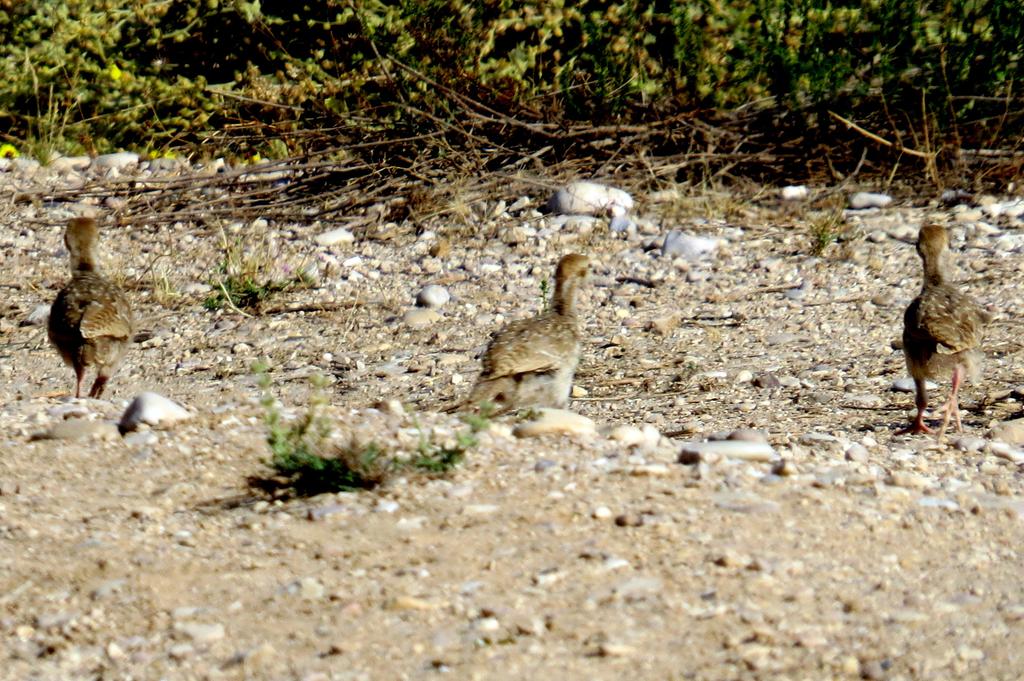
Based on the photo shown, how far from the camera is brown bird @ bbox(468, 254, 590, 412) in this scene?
8.34m

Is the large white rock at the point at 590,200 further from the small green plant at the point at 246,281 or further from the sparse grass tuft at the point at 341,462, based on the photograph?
the sparse grass tuft at the point at 341,462

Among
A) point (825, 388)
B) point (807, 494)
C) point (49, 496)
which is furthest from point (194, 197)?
point (807, 494)

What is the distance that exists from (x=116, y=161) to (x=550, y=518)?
11.0 m

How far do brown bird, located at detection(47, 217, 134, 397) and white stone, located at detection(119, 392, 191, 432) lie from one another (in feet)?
6.85

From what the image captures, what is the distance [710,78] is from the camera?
536 inches

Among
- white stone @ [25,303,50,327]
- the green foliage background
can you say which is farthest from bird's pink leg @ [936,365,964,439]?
white stone @ [25,303,50,327]

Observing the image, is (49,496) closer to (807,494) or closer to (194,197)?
(807,494)

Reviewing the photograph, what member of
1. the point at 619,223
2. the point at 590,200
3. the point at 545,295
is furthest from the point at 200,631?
the point at 590,200

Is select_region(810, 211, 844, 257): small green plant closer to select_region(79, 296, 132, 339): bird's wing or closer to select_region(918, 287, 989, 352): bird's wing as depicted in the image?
select_region(918, 287, 989, 352): bird's wing

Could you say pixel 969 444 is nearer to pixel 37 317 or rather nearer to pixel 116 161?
pixel 37 317

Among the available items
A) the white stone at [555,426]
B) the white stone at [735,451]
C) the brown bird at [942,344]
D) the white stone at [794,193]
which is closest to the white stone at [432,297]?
the white stone at [794,193]

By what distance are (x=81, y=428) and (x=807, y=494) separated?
3147 mm

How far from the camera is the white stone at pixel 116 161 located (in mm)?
15539

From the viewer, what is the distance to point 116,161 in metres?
15.6
